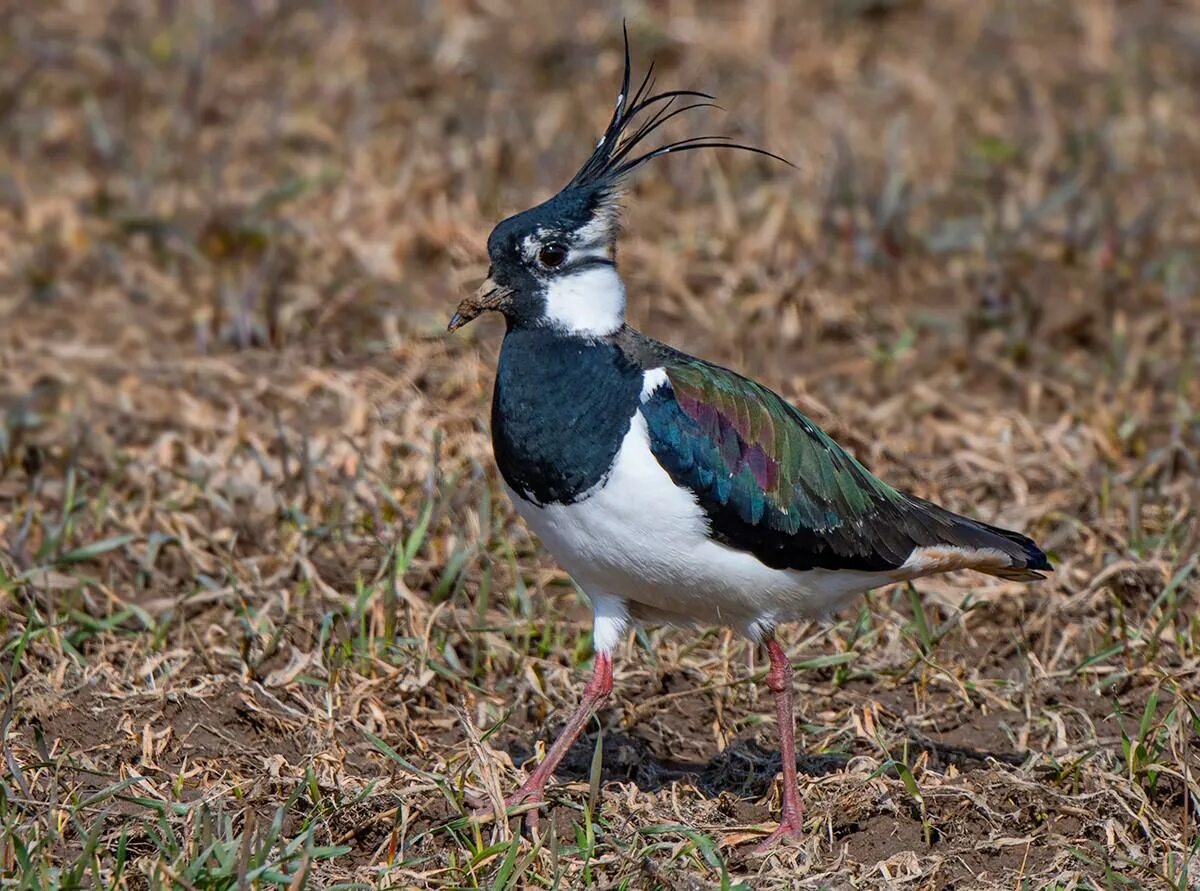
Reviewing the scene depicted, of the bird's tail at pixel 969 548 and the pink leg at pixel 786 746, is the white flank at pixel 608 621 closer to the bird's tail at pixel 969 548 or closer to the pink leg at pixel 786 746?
the pink leg at pixel 786 746

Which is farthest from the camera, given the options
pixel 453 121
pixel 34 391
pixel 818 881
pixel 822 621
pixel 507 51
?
pixel 507 51

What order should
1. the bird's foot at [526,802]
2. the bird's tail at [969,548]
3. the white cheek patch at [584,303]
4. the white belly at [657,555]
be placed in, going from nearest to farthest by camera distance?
the white belly at [657,555]
the bird's foot at [526,802]
the white cheek patch at [584,303]
the bird's tail at [969,548]

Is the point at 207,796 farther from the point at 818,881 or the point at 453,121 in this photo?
the point at 453,121

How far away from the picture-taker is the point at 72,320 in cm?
675

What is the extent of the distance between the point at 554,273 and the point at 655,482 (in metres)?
0.64

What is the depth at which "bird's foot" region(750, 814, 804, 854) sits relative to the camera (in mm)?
4223

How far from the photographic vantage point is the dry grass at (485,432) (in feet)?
14.1

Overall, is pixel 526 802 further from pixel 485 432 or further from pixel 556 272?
pixel 485 432

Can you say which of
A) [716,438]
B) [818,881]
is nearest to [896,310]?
[716,438]

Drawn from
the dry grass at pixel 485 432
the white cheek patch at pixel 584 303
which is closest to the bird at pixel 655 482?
the white cheek patch at pixel 584 303

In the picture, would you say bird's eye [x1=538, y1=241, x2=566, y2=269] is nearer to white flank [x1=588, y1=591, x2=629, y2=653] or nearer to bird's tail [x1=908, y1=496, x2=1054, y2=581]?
white flank [x1=588, y1=591, x2=629, y2=653]

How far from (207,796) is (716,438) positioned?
1497mm

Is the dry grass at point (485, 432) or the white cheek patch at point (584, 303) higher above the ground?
the white cheek patch at point (584, 303)

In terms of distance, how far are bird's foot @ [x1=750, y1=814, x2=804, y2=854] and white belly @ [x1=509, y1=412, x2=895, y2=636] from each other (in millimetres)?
475
